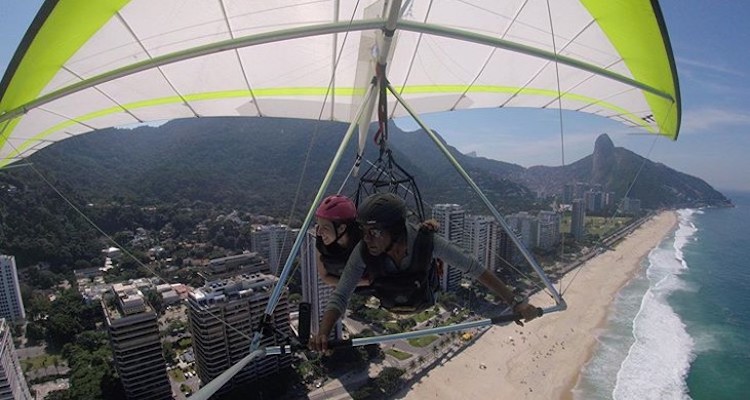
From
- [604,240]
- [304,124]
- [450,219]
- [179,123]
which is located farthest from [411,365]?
[179,123]

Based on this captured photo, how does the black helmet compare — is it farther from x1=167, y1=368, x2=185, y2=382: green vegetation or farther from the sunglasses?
x1=167, y1=368, x2=185, y2=382: green vegetation

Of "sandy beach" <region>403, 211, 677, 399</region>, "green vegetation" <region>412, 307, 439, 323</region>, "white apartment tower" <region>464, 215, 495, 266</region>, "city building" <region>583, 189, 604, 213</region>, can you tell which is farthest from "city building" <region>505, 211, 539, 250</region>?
"city building" <region>583, 189, 604, 213</region>

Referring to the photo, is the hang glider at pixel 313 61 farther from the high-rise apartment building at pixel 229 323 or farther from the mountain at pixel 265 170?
the mountain at pixel 265 170

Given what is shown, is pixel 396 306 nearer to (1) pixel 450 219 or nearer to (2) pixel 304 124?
(1) pixel 450 219

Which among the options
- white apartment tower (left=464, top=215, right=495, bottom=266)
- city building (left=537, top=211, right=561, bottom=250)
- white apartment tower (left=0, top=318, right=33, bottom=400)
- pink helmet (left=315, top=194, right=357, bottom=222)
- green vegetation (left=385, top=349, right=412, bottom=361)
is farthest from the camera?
city building (left=537, top=211, right=561, bottom=250)

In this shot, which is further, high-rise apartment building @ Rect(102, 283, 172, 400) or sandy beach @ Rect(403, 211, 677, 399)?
sandy beach @ Rect(403, 211, 677, 399)

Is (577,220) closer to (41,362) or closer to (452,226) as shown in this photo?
(452,226)
